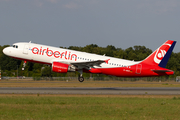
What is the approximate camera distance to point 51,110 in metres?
20.2

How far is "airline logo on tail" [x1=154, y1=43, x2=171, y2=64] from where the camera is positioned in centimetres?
4278

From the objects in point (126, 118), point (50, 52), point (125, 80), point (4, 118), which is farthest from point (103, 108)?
point (125, 80)

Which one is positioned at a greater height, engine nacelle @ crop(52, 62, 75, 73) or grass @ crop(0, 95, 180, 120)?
engine nacelle @ crop(52, 62, 75, 73)

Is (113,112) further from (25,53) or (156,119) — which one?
(25,53)

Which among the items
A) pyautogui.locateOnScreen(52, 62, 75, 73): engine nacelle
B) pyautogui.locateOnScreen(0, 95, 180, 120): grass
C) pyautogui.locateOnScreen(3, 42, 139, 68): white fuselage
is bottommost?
pyautogui.locateOnScreen(0, 95, 180, 120): grass

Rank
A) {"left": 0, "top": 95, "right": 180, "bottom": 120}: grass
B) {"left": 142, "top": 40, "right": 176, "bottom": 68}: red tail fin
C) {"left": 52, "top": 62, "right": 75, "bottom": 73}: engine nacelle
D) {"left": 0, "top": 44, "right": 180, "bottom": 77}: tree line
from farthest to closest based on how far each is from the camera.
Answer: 1. {"left": 0, "top": 44, "right": 180, "bottom": 77}: tree line
2. {"left": 142, "top": 40, "right": 176, "bottom": 68}: red tail fin
3. {"left": 52, "top": 62, "right": 75, "bottom": 73}: engine nacelle
4. {"left": 0, "top": 95, "right": 180, "bottom": 120}: grass

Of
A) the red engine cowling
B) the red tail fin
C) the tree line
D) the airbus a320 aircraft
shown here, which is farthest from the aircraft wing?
the tree line

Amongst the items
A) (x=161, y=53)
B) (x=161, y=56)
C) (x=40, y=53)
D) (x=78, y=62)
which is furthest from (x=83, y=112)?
(x=161, y=53)

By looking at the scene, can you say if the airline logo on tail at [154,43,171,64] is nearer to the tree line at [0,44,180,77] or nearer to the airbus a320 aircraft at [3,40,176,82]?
the airbus a320 aircraft at [3,40,176,82]

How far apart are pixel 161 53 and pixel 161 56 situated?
61 cm

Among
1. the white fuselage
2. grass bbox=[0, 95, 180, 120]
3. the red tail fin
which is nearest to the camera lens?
grass bbox=[0, 95, 180, 120]

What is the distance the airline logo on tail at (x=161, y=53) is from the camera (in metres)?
42.8

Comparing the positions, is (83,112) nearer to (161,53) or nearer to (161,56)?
(161,56)


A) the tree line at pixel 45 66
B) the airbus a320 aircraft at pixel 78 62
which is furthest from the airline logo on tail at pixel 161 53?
the tree line at pixel 45 66
